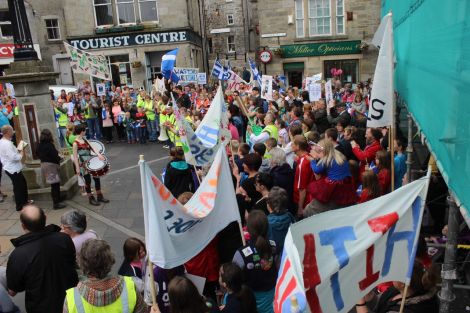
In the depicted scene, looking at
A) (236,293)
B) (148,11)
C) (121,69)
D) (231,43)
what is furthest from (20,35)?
(231,43)

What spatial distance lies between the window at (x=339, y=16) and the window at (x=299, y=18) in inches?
82.0

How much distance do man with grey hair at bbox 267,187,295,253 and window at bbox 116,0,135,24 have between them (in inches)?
983

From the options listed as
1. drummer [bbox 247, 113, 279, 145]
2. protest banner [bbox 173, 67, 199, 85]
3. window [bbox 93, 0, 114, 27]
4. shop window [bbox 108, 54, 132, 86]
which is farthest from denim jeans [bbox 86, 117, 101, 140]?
window [bbox 93, 0, 114, 27]

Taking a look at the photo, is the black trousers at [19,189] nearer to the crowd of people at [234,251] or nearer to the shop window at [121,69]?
the crowd of people at [234,251]

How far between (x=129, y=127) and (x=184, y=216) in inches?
503

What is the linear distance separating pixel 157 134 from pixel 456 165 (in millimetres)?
14137

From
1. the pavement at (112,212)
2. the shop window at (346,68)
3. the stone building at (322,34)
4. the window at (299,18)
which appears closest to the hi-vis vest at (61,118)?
the pavement at (112,212)

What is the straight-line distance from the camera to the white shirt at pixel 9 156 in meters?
8.56

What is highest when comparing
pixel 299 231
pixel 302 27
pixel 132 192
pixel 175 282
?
pixel 302 27

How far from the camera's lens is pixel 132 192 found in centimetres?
1024

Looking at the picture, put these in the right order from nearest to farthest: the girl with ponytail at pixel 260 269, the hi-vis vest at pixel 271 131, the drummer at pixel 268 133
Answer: the girl with ponytail at pixel 260 269
the drummer at pixel 268 133
the hi-vis vest at pixel 271 131

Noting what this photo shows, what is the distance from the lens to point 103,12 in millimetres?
27375

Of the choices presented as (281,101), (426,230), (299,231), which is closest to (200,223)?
(299,231)

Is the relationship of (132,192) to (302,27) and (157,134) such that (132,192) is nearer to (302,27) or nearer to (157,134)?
(157,134)
